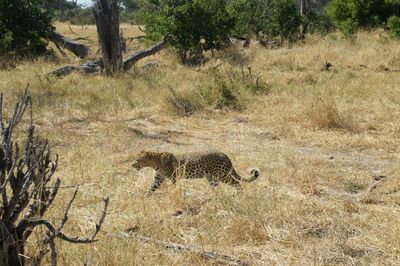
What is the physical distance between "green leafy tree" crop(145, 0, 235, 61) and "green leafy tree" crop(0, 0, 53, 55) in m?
3.22

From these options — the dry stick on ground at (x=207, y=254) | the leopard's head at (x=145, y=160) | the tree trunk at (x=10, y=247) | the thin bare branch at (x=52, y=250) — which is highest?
the thin bare branch at (x=52, y=250)

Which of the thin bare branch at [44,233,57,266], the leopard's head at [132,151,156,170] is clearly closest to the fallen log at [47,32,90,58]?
the leopard's head at [132,151,156,170]

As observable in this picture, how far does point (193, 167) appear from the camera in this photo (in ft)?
16.3

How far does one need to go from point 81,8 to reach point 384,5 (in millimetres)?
40099

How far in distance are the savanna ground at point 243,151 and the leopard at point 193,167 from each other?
0.11 m

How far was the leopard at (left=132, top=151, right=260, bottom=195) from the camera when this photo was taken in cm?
496

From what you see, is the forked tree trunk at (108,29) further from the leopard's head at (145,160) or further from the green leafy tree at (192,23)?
the leopard's head at (145,160)

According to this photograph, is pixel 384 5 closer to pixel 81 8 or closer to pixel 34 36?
pixel 34 36

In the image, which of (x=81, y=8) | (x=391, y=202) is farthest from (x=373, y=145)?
(x=81, y=8)

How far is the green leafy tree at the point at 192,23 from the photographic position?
14891 mm

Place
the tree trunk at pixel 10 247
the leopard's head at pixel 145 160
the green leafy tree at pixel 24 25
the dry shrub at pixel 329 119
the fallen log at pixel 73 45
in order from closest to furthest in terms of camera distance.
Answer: the tree trunk at pixel 10 247, the leopard's head at pixel 145 160, the dry shrub at pixel 329 119, the green leafy tree at pixel 24 25, the fallen log at pixel 73 45

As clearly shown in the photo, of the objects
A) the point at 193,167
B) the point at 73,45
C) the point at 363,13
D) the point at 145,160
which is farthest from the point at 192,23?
the point at 193,167

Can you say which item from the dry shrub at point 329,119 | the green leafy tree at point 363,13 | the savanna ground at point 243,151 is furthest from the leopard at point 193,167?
the green leafy tree at point 363,13

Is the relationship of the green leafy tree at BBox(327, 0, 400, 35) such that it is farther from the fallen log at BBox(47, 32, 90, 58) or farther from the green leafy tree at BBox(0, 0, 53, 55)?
the green leafy tree at BBox(0, 0, 53, 55)
